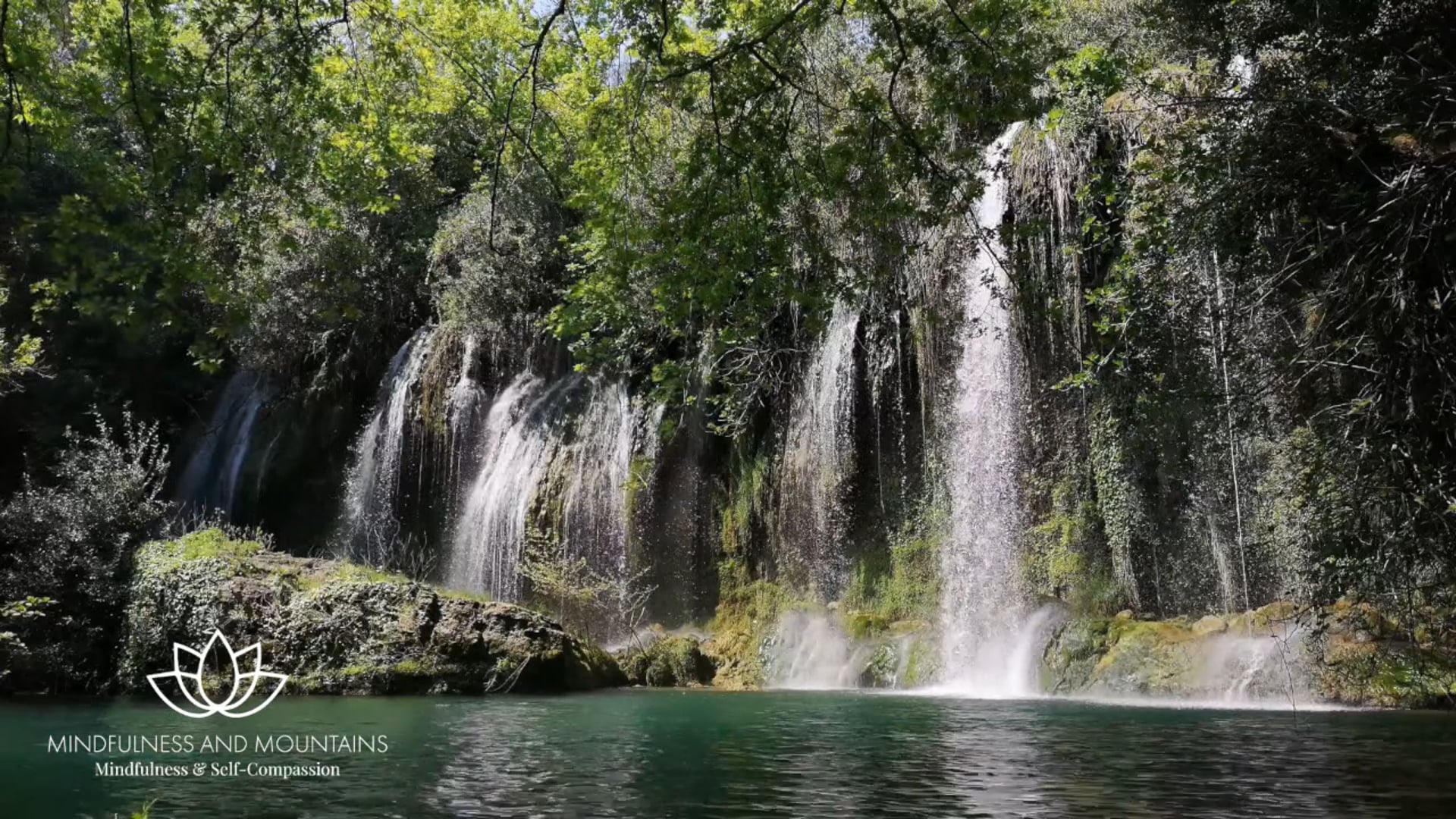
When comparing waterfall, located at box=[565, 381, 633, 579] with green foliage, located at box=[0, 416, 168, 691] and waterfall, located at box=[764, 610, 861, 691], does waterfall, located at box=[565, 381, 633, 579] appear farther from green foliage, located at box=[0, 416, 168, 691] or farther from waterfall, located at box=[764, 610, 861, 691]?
green foliage, located at box=[0, 416, 168, 691]

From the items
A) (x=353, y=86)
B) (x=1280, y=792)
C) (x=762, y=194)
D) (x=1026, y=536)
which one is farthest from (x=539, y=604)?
(x=1280, y=792)

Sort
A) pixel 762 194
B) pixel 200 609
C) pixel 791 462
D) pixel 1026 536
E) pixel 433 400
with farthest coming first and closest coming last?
1. pixel 433 400
2. pixel 791 462
3. pixel 1026 536
4. pixel 200 609
5. pixel 762 194

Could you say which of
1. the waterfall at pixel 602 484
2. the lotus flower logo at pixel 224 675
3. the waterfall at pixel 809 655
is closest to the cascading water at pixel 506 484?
the waterfall at pixel 602 484

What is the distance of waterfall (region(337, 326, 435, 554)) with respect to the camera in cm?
1931

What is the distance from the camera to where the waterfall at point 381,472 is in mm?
19312

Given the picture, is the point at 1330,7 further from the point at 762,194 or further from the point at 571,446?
the point at 571,446

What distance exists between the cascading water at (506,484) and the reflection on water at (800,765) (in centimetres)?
798

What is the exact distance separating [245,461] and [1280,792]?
21439mm

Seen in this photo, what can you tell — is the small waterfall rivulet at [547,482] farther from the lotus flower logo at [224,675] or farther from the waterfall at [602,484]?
the lotus flower logo at [224,675]

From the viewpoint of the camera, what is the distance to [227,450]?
2270 centimetres

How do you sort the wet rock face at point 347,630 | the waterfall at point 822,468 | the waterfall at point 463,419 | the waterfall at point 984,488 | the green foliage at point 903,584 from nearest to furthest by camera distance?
the wet rock face at point 347,630 → the waterfall at point 984,488 → the green foliage at point 903,584 → the waterfall at point 822,468 → the waterfall at point 463,419

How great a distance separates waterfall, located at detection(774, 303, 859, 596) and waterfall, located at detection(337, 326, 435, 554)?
7476mm

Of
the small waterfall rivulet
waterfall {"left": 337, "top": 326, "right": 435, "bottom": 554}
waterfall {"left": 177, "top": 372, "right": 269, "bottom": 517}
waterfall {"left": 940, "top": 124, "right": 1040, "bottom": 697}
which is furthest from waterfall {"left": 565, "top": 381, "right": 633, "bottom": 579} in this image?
waterfall {"left": 177, "top": 372, "right": 269, "bottom": 517}

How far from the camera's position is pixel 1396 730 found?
24.6 feet
